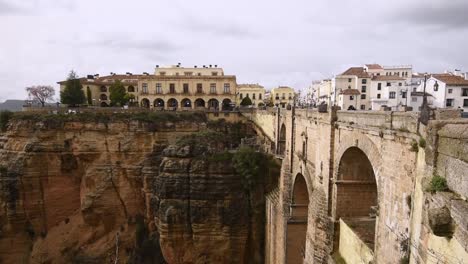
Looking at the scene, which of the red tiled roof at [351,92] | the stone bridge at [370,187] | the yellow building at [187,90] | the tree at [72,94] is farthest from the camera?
the yellow building at [187,90]

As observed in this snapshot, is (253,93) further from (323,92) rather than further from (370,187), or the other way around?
(370,187)

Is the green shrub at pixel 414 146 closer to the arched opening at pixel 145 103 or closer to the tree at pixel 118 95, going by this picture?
the arched opening at pixel 145 103

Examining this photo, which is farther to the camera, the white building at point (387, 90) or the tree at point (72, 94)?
the tree at point (72, 94)

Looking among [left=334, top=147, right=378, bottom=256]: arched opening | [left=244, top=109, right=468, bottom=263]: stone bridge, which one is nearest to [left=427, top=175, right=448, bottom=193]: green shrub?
[left=244, top=109, right=468, bottom=263]: stone bridge

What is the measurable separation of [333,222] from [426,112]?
6857 mm

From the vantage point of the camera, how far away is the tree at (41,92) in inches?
2585

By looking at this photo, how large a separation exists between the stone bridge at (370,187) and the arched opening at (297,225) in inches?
2.3

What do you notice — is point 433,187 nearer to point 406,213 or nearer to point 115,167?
point 406,213

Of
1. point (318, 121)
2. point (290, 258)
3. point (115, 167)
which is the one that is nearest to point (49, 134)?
point (115, 167)

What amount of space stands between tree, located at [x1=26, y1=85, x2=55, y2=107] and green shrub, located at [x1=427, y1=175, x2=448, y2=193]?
71.7 metres

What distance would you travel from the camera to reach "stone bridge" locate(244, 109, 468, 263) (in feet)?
18.7

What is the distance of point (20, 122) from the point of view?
31.8 meters

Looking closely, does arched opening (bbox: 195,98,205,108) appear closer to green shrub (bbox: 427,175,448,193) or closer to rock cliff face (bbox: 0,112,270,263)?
rock cliff face (bbox: 0,112,270,263)

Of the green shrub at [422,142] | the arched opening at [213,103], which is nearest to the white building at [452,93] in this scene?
the green shrub at [422,142]
